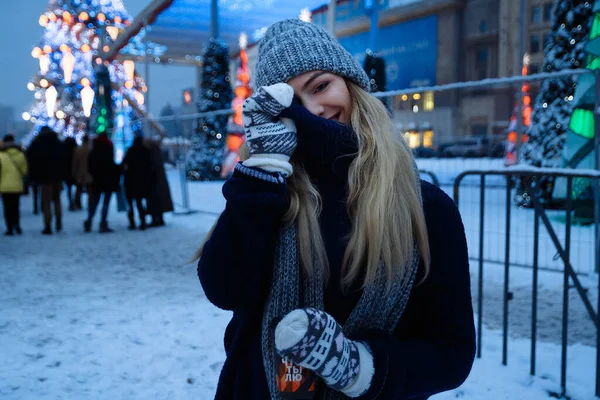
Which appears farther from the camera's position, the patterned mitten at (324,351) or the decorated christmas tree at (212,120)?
the decorated christmas tree at (212,120)

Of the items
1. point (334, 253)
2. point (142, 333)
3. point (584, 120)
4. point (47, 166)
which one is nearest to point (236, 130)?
point (47, 166)

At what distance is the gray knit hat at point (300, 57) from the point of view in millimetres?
1463

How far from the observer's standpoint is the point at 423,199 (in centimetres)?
141

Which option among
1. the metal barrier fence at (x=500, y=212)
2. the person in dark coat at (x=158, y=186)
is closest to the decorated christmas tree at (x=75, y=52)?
the person in dark coat at (x=158, y=186)

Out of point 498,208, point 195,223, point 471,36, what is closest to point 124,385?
point 498,208

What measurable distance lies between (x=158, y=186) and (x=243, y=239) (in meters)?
9.36

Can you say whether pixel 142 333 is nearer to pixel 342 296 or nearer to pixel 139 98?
pixel 342 296

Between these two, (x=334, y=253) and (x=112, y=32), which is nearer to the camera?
(x=334, y=253)

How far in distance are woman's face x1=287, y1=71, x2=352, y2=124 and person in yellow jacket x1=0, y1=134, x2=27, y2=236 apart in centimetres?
984

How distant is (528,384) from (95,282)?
5044 mm

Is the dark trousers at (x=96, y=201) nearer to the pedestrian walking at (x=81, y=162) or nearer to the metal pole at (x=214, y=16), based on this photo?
the pedestrian walking at (x=81, y=162)

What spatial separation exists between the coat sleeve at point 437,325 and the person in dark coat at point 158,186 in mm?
9380

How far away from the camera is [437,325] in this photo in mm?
1348

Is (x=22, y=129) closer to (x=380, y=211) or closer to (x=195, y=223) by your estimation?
(x=195, y=223)
